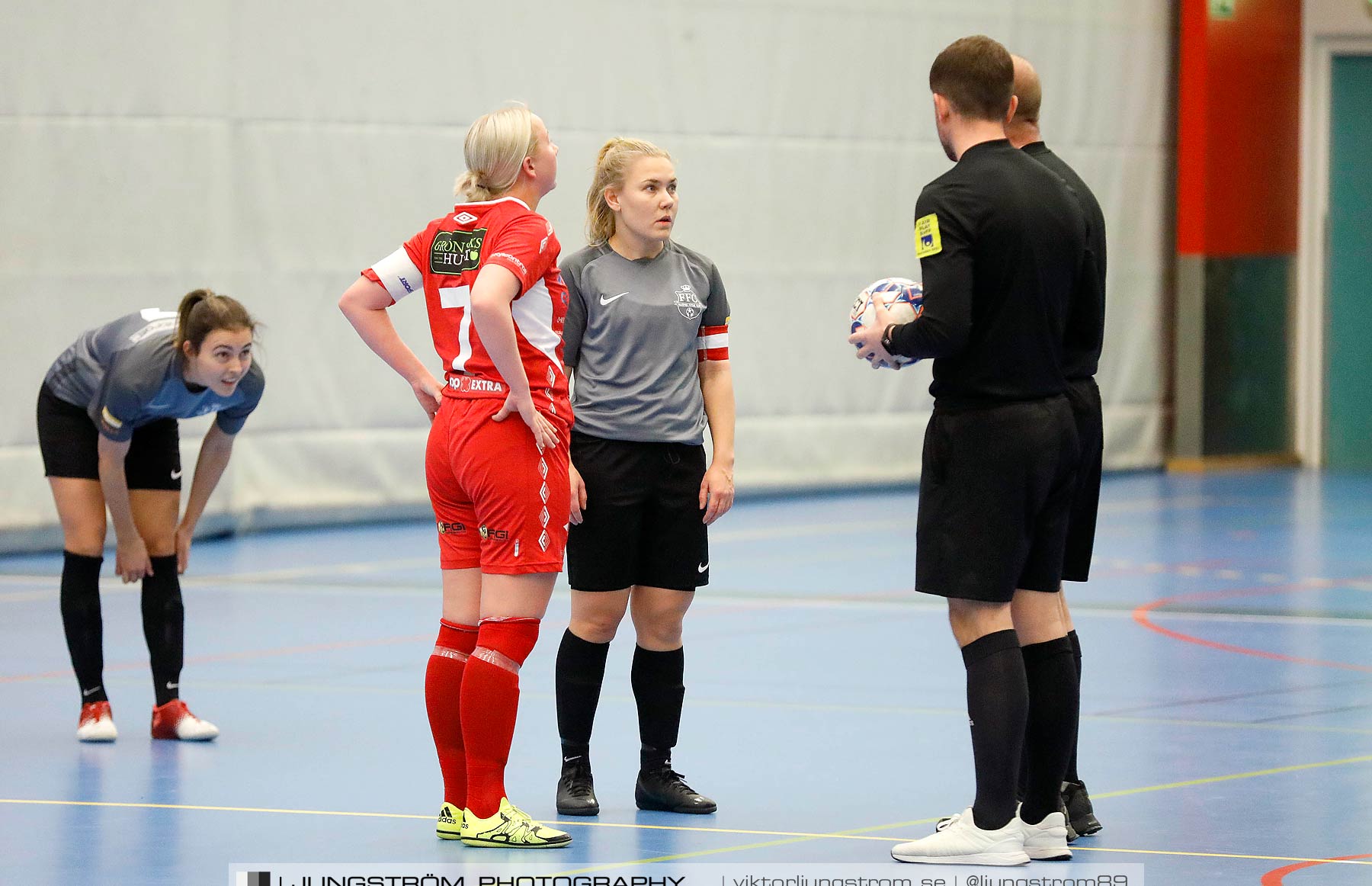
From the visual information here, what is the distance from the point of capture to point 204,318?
5477 mm

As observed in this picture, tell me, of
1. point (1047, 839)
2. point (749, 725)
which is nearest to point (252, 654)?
point (749, 725)

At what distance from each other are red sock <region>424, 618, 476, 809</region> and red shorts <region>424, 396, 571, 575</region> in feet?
0.77

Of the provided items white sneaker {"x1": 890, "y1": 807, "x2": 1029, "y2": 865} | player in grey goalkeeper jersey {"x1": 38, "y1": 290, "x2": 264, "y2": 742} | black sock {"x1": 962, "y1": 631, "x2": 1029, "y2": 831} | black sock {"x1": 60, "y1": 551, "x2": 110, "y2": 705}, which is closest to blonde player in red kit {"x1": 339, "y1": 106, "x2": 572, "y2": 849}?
white sneaker {"x1": 890, "y1": 807, "x2": 1029, "y2": 865}

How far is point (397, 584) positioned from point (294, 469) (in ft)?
9.03

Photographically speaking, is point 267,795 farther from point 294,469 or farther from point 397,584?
point 294,469

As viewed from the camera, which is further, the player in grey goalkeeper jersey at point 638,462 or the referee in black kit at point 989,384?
the player in grey goalkeeper jersey at point 638,462

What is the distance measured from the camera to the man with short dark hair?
14.4ft

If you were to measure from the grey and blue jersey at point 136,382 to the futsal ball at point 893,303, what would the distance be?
2.05 meters

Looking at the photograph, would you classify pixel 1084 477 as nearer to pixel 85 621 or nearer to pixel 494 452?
pixel 494 452

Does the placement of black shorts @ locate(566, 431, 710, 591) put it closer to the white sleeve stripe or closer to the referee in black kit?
the white sleeve stripe

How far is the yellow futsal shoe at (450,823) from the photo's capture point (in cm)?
446

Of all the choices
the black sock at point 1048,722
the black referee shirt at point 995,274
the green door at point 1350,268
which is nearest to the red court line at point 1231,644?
the black sock at point 1048,722

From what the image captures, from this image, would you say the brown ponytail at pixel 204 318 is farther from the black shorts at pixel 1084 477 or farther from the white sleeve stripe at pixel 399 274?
the black shorts at pixel 1084 477

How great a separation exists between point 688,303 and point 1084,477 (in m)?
1.08
